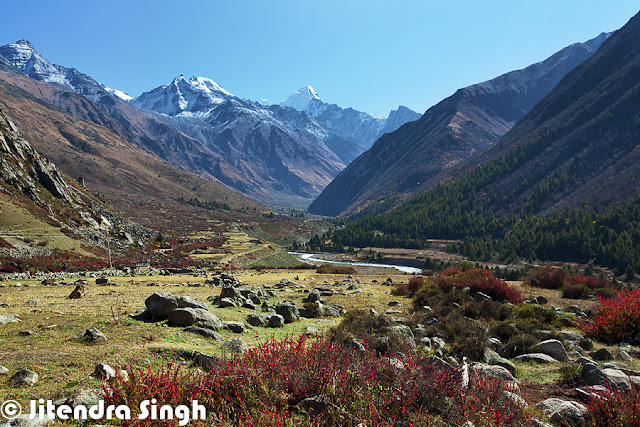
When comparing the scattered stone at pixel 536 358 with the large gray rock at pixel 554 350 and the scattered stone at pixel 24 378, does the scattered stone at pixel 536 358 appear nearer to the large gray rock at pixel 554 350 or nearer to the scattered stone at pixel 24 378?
the large gray rock at pixel 554 350

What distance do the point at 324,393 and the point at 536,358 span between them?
845cm

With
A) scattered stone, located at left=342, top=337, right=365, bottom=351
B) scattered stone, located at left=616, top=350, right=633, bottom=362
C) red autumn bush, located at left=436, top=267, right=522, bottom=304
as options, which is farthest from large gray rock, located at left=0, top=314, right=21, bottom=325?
red autumn bush, located at left=436, top=267, right=522, bottom=304

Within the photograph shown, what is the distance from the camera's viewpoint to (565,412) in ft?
21.2

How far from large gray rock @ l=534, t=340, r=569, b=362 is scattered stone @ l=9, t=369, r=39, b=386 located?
45.5 feet

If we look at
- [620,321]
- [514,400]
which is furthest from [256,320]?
[620,321]

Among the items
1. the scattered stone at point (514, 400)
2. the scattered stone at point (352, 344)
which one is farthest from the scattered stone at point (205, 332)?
the scattered stone at point (514, 400)

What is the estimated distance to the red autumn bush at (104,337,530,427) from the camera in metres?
5.43

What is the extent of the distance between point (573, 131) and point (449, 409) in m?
214

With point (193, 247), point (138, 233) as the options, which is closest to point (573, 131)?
point (193, 247)

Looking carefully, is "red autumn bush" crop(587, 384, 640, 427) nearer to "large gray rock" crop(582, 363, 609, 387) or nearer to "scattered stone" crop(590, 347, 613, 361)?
"large gray rock" crop(582, 363, 609, 387)

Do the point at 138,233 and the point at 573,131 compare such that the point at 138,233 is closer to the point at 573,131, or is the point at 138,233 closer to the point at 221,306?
the point at 221,306

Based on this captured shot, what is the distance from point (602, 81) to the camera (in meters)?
196

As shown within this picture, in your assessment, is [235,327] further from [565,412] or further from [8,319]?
[565,412]

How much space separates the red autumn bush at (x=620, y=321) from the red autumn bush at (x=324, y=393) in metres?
10.9
